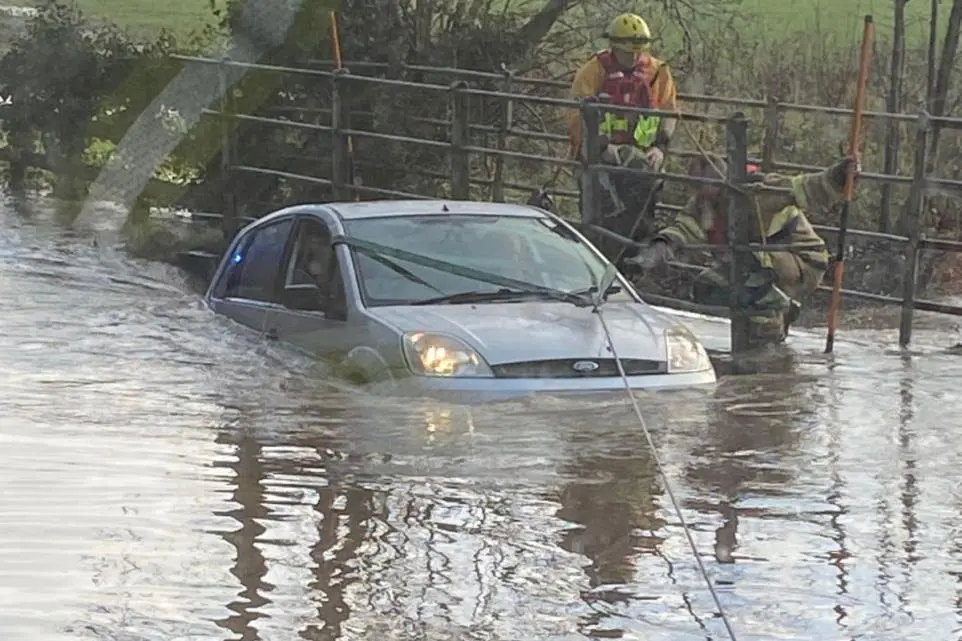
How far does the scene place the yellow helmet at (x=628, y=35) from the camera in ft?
42.1

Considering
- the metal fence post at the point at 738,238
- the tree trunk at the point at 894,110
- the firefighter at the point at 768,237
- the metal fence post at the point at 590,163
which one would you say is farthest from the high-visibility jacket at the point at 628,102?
the tree trunk at the point at 894,110

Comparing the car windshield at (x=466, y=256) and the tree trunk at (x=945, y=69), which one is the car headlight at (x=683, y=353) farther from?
the tree trunk at (x=945, y=69)

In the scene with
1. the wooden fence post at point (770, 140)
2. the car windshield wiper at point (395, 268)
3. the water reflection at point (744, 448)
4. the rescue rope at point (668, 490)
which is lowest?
the water reflection at point (744, 448)

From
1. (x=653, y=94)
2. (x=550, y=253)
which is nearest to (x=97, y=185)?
(x=653, y=94)

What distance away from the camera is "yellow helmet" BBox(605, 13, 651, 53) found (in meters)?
12.8

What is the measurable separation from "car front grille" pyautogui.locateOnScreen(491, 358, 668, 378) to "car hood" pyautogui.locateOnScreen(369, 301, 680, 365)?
0.07ft

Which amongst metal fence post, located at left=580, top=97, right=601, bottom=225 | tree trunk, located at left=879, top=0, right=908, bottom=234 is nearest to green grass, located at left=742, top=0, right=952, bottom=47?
tree trunk, located at left=879, top=0, right=908, bottom=234

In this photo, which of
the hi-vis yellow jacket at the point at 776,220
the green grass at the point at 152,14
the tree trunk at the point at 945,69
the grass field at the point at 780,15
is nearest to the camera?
the hi-vis yellow jacket at the point at 776,220

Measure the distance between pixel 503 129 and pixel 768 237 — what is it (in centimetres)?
463

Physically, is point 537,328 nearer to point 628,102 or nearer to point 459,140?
point 628,102

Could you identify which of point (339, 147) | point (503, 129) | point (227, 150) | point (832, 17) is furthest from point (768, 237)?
point (832, 17)

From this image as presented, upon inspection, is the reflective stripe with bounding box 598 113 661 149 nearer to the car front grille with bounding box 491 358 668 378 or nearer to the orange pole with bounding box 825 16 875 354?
the orange pole with bounding box 825 16 875 354

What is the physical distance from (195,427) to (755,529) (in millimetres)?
2828

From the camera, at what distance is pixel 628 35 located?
1280 centimetres
